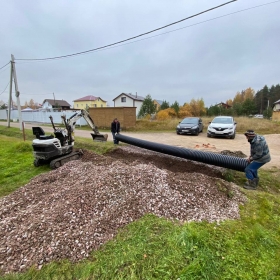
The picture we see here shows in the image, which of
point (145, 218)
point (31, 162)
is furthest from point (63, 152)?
point (145, 218)

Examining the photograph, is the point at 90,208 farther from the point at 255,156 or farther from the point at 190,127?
→ the point at 190,127

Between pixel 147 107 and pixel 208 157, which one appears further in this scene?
pixel 147 107

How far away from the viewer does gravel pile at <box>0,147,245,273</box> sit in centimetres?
252

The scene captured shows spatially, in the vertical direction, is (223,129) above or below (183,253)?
above

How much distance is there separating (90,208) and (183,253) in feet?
5.53

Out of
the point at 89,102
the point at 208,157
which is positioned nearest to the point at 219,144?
the point at 208,157

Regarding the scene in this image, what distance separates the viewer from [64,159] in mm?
6531

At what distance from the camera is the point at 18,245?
2.56 m

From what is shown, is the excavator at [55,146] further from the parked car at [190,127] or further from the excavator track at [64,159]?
the parked car at [190,127]

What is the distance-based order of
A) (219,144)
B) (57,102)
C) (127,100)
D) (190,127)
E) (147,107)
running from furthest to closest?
(57,102), (127,100), (147,107), (190,127), (219,144)

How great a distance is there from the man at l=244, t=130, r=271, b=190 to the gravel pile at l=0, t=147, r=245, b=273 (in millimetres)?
836

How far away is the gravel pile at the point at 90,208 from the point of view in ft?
8.27

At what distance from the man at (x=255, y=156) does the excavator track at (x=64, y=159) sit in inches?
224

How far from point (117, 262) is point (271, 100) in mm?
74435
